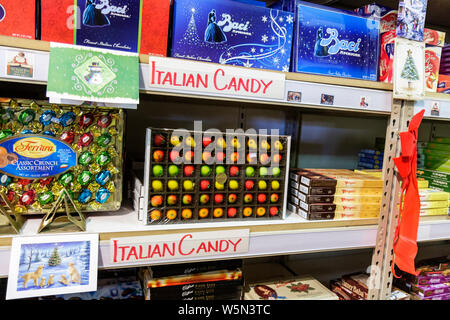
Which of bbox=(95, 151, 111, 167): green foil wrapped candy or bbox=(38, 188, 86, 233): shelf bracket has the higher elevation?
bbox=(95, 151, 111, 167): green foil wrapped candy

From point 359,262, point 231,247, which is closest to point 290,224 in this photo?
point 231,247

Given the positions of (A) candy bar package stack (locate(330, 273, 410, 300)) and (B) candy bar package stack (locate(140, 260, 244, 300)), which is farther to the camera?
(A) candy bar package stack (locate(330, 273, 410, 300))

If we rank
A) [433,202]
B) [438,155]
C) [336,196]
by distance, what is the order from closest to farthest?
[336,196]
[433,202]
[438,155]

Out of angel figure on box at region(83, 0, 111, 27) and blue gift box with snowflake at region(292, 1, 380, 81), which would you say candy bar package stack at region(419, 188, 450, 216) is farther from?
angel figure on box at region(83, 0, 111, 27)

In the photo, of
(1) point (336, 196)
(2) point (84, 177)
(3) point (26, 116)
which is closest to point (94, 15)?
(3) point (26, 116)

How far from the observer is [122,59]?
82 centimetres

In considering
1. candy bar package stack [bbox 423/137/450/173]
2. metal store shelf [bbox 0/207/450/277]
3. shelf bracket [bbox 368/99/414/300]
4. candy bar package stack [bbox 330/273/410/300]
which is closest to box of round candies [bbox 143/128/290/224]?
metal store shelf [bbox 0/207/450/277]

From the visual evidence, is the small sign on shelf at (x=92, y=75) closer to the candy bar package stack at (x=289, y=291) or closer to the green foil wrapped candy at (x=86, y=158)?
the green foil wrapped candy at (x=86, y=158)

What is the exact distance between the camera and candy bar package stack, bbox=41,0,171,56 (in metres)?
0.84

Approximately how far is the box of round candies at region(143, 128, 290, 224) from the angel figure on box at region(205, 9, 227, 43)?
27 cm

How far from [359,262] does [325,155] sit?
686 millimetres

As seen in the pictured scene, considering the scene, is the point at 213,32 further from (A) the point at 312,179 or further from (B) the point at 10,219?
(B) the point at 10,219

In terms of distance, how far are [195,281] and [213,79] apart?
0.63m

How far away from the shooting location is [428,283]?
1.40m
